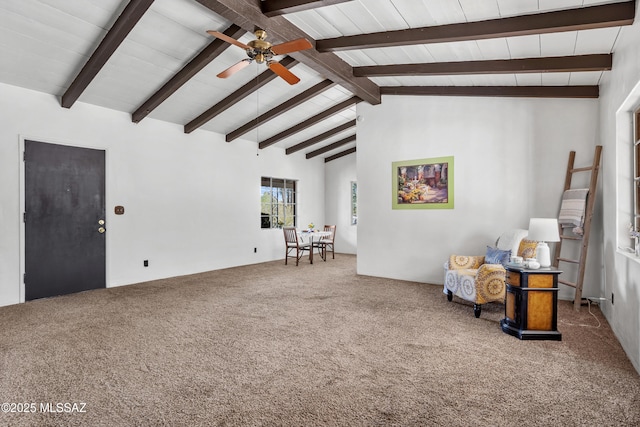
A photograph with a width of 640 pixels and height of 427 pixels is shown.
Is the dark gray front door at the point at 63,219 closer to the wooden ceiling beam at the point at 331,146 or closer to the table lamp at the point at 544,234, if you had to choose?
the wooden ceiling beam at the point at 331,146

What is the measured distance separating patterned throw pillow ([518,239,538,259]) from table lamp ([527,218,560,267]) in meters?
0.63

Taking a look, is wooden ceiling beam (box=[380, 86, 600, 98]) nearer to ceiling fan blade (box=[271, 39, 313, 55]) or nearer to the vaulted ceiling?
the vaulted ceiling

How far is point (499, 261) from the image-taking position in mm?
4219

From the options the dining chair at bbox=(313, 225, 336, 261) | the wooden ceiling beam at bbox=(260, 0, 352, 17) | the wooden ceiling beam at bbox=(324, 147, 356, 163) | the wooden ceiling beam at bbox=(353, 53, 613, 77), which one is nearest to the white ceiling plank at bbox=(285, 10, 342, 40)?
the wooden ceiling beam at bbox=(260, 0, 352, 17)

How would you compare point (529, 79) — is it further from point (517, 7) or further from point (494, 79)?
point (517, 7)

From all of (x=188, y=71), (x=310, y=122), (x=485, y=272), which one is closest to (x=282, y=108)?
(x=310, y=122)

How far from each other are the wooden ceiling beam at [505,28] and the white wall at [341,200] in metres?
5.66

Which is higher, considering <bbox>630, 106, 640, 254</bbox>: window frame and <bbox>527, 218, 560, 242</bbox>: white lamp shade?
<bbox>630, 106, 640, 254</bbox>: window frame

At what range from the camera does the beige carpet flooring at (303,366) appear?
2.04 m

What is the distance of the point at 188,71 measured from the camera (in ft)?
14.9

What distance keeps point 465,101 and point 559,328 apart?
3.37m

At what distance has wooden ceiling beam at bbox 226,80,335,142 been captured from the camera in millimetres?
5719

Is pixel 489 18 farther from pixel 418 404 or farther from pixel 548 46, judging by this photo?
pixel 418 404

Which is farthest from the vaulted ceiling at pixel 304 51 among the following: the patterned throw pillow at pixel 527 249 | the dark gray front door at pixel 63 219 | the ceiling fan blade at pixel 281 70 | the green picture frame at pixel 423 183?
the patterned throw pillow at pixel 527 249
